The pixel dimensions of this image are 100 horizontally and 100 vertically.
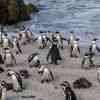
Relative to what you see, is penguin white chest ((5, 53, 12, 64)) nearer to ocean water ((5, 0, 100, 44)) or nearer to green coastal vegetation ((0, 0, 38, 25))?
ocean water ((5, 0, 100, 44))

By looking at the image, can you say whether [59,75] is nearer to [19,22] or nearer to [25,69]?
[25,69]

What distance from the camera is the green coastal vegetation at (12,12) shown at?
38312 millimetres

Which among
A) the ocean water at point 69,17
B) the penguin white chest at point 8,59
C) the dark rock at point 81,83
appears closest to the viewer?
the dark rock at point 81,83

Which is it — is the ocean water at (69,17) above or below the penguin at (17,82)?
below

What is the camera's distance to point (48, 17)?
1674 inches

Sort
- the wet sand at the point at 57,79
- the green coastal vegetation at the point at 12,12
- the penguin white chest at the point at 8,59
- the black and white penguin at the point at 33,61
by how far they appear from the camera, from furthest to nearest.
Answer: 1. the green coastal vegetation at the point at 12,12
2. the penguin white chest at the point at 8,59
3. the black and white penguin at the point at 33,61
4. the wet sand at the point at 57,79

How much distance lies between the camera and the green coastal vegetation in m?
38.3

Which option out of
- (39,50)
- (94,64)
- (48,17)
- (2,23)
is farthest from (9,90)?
(48,17)

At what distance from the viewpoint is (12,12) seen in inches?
1523

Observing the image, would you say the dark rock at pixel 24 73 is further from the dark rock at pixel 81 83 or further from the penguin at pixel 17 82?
the dark rock at pixel 81 83

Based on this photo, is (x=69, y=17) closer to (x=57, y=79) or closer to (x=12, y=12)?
(x=12, y=12)

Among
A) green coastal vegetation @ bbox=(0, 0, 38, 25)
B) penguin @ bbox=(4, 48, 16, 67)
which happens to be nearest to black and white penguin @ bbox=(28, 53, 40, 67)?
penguin @ bbox=(4, 48, 16, 67)

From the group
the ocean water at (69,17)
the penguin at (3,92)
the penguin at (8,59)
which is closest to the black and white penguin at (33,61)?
the penguin at (8,59)

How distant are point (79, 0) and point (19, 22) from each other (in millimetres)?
14809
